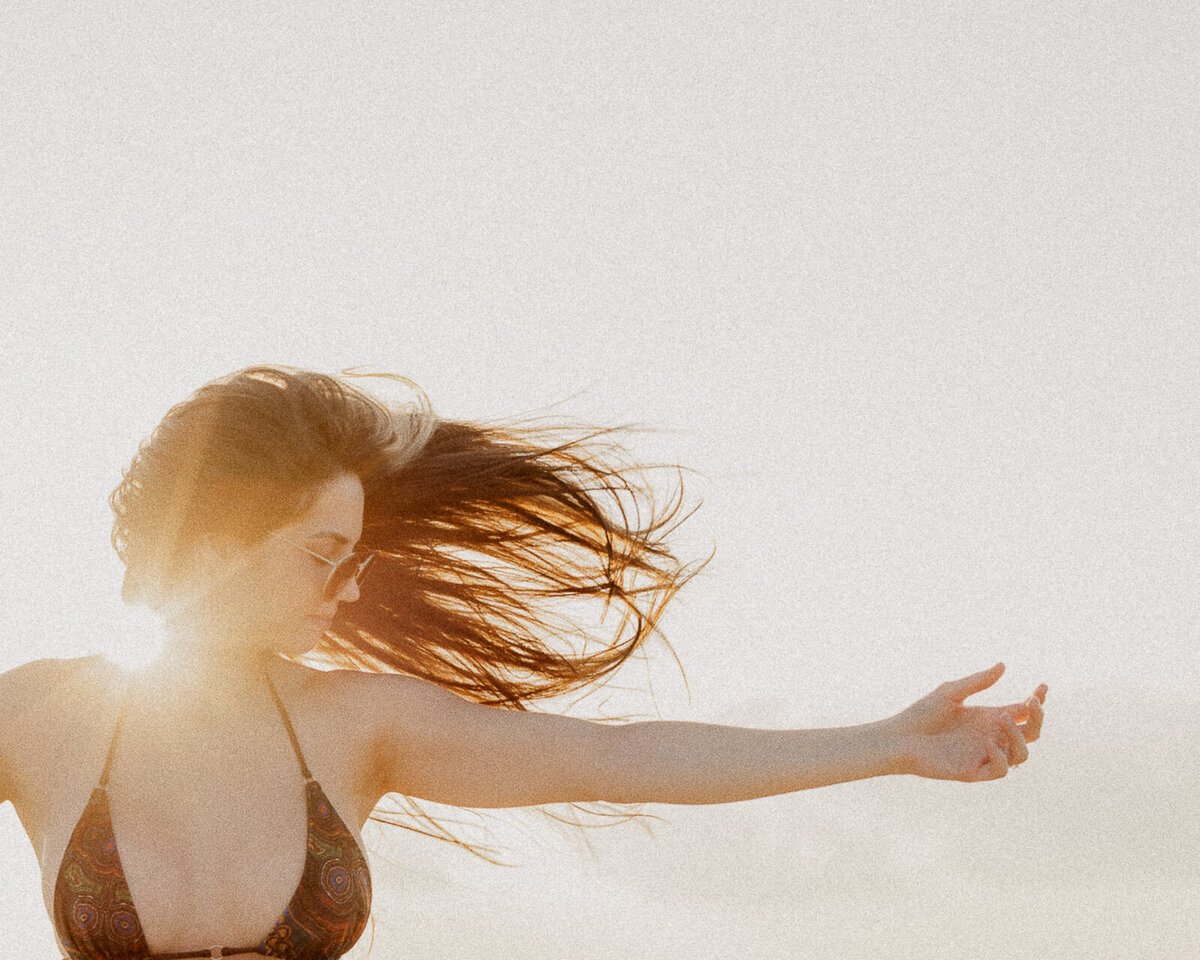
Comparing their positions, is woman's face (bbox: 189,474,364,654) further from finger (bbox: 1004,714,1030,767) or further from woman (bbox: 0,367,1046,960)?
finger (bbox: 1004,714,1030,767)

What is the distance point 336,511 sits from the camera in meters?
4.49

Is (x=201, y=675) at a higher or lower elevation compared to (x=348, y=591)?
lower

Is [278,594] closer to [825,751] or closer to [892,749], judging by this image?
[825,751]

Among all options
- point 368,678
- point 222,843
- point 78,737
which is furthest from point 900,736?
point 78,737

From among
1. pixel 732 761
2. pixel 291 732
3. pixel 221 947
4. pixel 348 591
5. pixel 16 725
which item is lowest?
pixel 221 947

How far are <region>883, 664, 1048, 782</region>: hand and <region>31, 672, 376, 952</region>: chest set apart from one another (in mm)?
1431

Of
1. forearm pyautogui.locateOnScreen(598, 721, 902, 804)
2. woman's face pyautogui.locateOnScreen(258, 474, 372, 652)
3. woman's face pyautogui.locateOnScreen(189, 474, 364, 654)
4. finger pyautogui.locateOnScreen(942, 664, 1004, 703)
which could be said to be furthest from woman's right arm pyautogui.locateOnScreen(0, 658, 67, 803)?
finger pyautogui.locateOnScreen(942, 664, 1004, 703)

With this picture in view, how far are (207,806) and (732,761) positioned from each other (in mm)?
1343

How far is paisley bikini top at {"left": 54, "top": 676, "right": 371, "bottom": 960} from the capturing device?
399cm

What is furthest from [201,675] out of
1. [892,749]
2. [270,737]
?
[892,749]

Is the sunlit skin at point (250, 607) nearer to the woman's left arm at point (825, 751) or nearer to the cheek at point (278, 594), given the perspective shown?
the cheek at point (278, 594)

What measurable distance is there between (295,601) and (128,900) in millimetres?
853

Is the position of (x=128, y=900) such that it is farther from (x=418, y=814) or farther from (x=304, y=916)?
(x=418, y=814)

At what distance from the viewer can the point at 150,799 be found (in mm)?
4227
